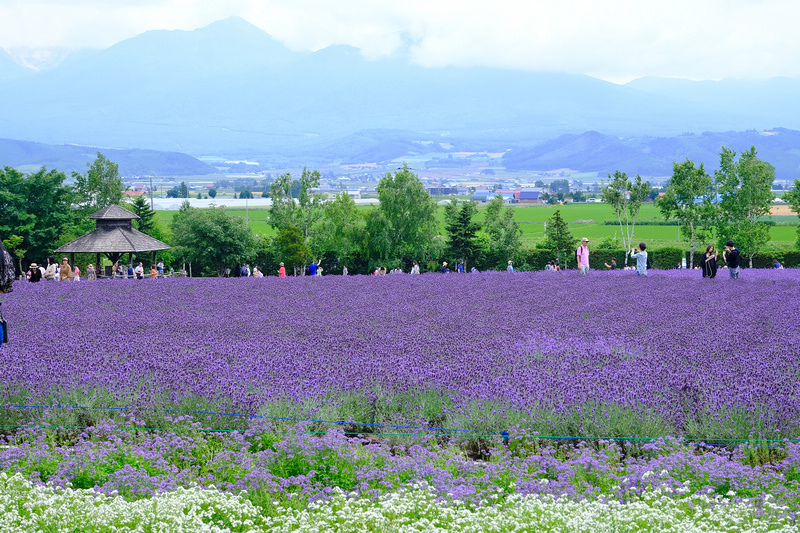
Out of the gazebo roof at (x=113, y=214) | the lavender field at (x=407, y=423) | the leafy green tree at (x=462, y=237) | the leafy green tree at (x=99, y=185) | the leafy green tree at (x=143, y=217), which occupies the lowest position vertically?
the lavender field at (x=407, y=423)

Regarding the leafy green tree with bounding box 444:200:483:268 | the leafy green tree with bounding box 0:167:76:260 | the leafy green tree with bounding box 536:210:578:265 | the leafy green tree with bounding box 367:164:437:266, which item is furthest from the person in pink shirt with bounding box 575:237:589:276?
the leafy green tree with bounding box 0:167:76:260

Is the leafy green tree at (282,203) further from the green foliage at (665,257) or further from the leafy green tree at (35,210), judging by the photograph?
the green foliage at (665,257)

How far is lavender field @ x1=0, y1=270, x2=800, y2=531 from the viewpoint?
5016mm

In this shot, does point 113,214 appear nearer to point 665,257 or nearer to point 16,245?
point 16,245

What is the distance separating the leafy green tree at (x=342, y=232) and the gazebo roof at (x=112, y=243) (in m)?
15.0

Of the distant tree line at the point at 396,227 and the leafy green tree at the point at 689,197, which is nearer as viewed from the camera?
the distant tree line at the point at 396,227

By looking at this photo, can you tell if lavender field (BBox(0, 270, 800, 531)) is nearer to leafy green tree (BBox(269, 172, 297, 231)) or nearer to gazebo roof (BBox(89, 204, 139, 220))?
gazebo roof (BBox(89, 204, 139, 220))

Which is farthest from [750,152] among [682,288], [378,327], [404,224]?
[378,327]

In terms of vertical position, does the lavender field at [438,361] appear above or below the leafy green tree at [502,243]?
below

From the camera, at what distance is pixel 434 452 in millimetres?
6152

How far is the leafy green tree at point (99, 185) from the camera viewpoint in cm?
7069

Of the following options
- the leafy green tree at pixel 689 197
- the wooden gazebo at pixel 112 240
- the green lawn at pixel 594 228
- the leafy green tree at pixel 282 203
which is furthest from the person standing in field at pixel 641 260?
the leafy green tree at pixel 282 203

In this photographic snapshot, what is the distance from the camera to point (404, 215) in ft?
156

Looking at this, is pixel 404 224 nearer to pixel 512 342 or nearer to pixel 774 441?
pixel 512 342
